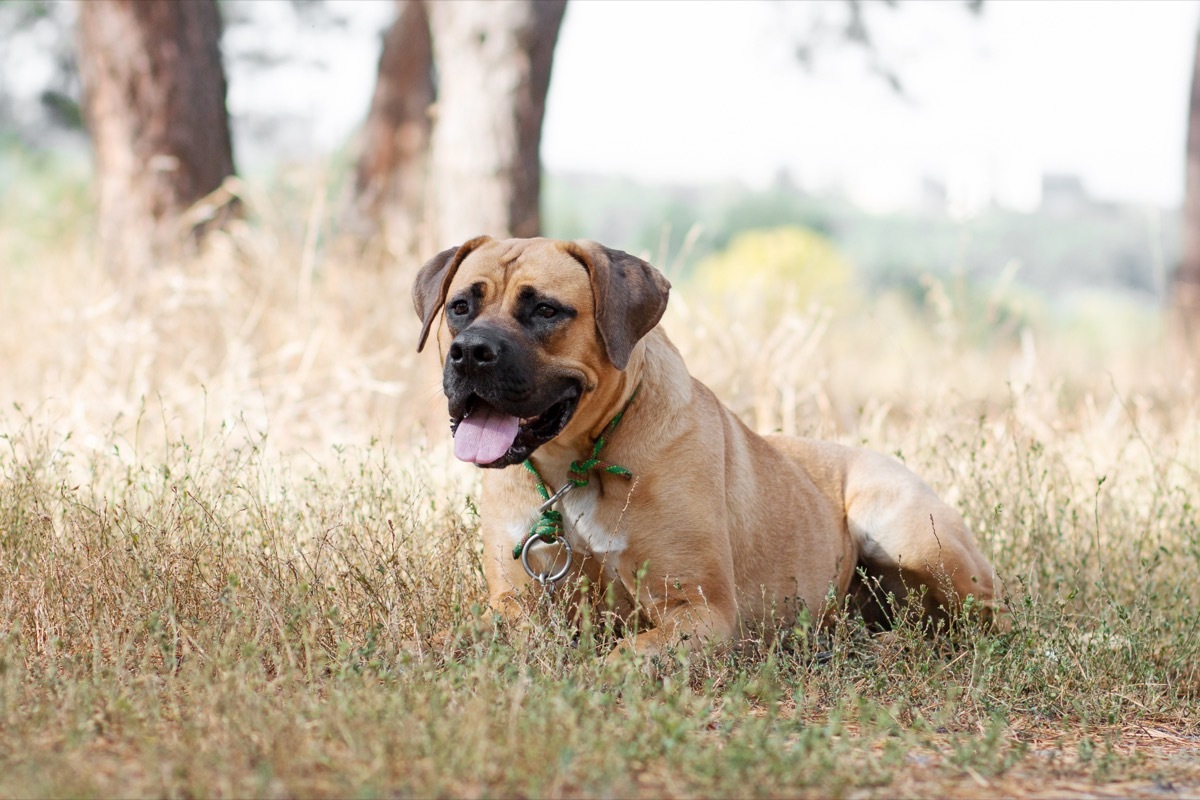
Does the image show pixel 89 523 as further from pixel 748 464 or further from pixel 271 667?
pixel 748 464

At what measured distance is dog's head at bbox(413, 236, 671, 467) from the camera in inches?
157

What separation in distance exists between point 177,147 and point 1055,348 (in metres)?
9.22

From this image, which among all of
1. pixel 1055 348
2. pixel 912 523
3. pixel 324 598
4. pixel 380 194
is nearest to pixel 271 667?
pixel 324 598

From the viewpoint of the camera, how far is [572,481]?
14.0 ft

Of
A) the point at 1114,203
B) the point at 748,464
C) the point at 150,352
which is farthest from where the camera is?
the point at 1114,203

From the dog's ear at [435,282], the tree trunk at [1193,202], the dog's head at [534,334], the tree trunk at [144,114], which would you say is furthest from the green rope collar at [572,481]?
the tree trunk at [1193,202]

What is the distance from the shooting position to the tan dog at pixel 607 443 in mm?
4051

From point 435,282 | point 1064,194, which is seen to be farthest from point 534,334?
point 1064,194

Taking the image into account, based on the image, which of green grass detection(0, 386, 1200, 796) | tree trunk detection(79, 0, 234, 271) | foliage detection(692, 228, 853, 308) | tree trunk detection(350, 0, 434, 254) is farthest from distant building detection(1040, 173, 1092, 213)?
green grass detection(0, 386, 1200, 796)

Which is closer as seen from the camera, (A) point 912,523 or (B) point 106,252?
(A) point 912,523

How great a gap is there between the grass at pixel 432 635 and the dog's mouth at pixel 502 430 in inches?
17.9

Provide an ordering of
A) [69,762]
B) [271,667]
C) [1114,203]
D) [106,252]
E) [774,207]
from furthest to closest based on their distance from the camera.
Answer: [1114,203]
[774,207]
[106,252]
[271,667]
[69,762]

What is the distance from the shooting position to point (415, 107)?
13633mm

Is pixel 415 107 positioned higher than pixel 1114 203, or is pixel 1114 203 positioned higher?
pixel 415 107
